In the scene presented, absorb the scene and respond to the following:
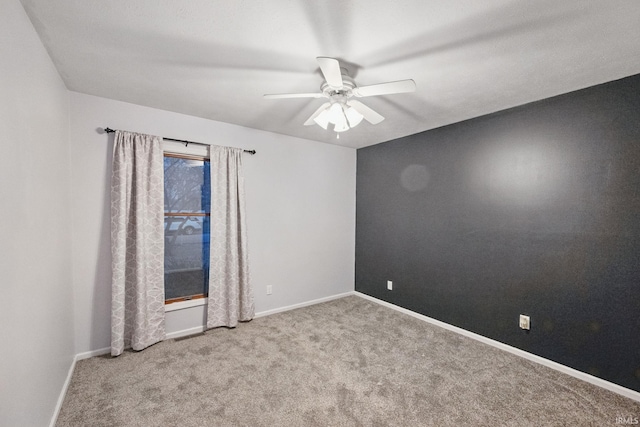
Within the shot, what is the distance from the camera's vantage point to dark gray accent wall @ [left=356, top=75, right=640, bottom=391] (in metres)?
2.12

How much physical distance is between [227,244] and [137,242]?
2.98 ft

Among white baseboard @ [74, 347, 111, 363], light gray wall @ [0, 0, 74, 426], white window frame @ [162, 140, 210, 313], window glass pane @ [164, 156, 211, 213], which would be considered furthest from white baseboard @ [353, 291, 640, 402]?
light gray wall @ [0, 0, 74, 426]

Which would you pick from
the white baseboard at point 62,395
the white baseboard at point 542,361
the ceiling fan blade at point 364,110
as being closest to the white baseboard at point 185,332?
the white baseboard at point 62,395

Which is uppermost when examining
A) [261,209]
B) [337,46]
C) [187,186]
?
[337,46]

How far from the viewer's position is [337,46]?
5.62ft

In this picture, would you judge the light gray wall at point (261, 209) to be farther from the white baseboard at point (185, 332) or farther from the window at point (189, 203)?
the window at point (189, 203)

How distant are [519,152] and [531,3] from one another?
1651mm

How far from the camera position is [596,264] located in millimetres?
2232

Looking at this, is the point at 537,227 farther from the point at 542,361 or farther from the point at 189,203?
the point at 189,203

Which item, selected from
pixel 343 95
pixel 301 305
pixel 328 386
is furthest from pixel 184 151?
pixel 328 386

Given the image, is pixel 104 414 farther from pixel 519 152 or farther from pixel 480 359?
pixel 519 152

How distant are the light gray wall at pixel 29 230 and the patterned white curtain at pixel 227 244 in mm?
1282

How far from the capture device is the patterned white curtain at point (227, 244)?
3.11 metres

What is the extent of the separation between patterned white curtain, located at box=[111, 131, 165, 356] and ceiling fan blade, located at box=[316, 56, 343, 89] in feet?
6.78
